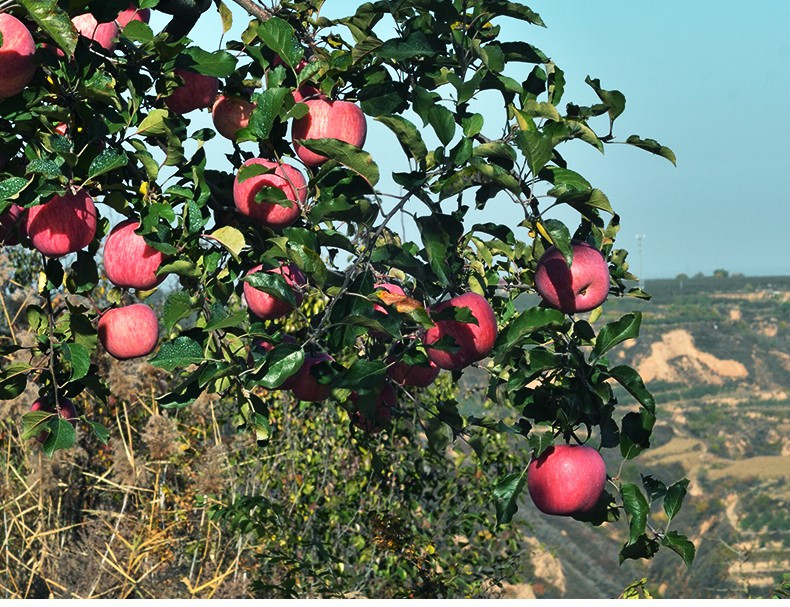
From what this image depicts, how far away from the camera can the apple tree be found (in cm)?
152

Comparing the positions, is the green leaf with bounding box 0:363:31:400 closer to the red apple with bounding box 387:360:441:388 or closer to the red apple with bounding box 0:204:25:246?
the red apple with bounding box 0:204:25:246

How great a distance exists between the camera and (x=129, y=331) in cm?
187

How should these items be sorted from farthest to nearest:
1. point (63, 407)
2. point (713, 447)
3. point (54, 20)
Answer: point (713, 447) < point (63, 407) < point (54, 20)

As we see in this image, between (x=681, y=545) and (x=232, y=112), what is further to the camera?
(x=232, y=112)

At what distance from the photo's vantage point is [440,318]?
1.63m

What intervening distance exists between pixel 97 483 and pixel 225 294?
11.3 ft

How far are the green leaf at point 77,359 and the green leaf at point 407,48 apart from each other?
77 cm

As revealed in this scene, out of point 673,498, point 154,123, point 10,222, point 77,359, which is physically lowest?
point 77,359

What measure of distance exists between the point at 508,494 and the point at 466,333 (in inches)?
11.5

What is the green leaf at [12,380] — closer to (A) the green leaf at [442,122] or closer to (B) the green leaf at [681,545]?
(A) the green leaf at [442,122]

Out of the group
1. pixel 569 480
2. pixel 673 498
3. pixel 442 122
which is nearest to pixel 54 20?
pixel 442 122

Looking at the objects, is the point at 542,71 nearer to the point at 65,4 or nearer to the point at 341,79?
the point at 341,79

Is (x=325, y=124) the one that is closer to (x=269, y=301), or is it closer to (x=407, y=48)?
(x=407, y=48)

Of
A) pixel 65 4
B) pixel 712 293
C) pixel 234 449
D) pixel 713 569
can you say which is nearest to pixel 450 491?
pixel 234 449
